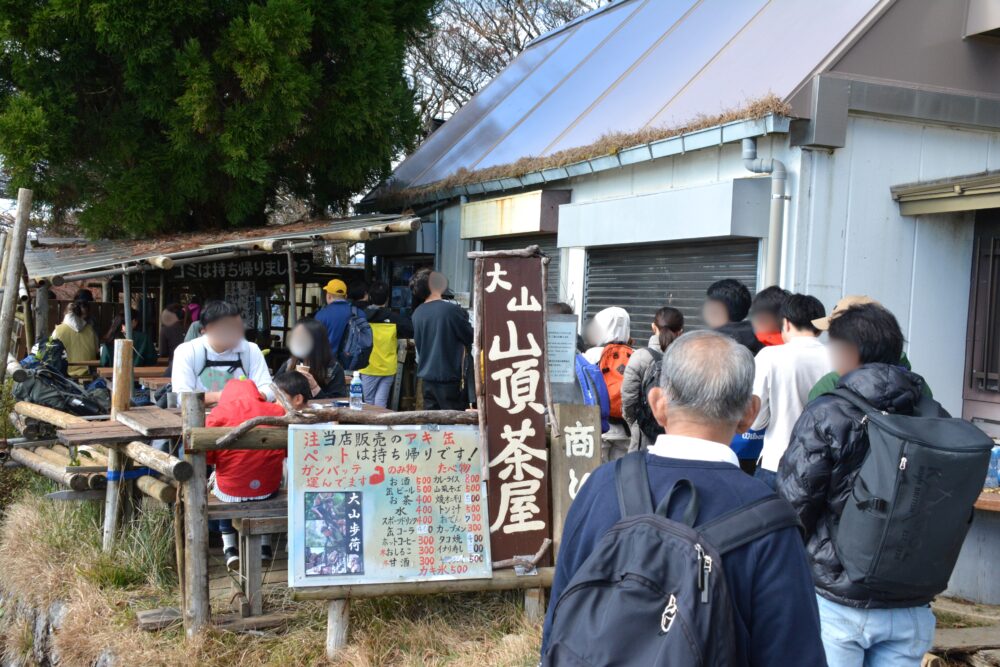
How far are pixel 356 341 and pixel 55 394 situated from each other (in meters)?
2.73

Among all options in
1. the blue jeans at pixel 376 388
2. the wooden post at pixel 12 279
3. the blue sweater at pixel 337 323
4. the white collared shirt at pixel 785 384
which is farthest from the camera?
the blue jeans at pixel 376 388

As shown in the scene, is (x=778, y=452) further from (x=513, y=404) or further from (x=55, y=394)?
(x=55, y=394)

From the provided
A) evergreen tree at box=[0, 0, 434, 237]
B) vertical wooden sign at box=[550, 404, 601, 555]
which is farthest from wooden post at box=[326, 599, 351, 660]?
evergreen tree at box=[0, 0, 434, 237]

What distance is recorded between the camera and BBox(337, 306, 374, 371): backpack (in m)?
8.35

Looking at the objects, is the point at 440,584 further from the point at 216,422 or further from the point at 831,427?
the point at 831,427

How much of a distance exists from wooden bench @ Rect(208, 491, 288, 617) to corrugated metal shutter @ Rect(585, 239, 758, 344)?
4091 mm

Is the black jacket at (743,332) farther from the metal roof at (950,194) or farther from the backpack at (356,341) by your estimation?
the backpack at (356,341)

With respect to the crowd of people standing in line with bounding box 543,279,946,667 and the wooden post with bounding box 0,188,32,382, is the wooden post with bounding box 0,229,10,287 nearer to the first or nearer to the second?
the wooden post with bounding box 0,188,32,382

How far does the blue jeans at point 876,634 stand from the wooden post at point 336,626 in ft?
8.19

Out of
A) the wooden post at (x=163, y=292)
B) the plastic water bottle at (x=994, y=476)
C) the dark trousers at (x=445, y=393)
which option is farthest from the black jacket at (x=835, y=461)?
the wooden post at (x=163, y=292)

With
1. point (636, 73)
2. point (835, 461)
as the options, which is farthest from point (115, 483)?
point (636, 73)

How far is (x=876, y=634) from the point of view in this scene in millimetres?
2932

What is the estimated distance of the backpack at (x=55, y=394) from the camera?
7531 mm

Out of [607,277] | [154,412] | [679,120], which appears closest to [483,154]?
[607,277]
